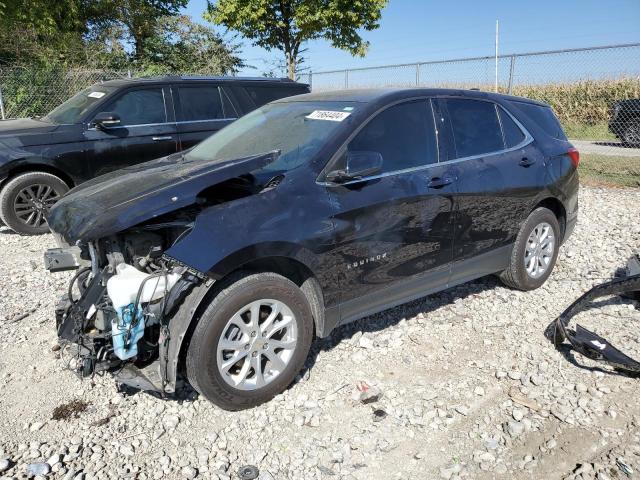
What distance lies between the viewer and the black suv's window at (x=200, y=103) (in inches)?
299

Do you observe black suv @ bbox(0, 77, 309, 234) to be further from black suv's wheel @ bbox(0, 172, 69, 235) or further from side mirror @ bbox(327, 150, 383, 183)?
side mirror @ bbox(327, 150, 383, 183)

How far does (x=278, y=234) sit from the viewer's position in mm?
3021

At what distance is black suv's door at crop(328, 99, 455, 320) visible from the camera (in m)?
3.38

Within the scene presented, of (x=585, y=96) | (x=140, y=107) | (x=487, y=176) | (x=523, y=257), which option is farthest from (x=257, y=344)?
(x=585, y=96)

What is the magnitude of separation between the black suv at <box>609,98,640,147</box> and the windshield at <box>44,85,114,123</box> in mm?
12139

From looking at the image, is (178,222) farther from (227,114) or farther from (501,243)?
(227,114)

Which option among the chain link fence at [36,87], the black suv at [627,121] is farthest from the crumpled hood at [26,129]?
the black suv at [627,121]

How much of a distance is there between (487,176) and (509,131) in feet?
2.05

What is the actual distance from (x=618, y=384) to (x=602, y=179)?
A: 25.0 ft

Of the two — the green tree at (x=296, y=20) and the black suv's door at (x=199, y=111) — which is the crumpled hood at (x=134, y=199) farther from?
the green tree at (x=296, y=20)

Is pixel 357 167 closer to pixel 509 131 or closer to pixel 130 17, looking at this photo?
pixel 509 131

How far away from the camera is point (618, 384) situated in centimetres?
334

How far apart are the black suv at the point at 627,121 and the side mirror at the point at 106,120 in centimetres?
1210

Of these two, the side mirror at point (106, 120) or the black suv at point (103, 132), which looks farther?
the side mirror at point (106, 120)
